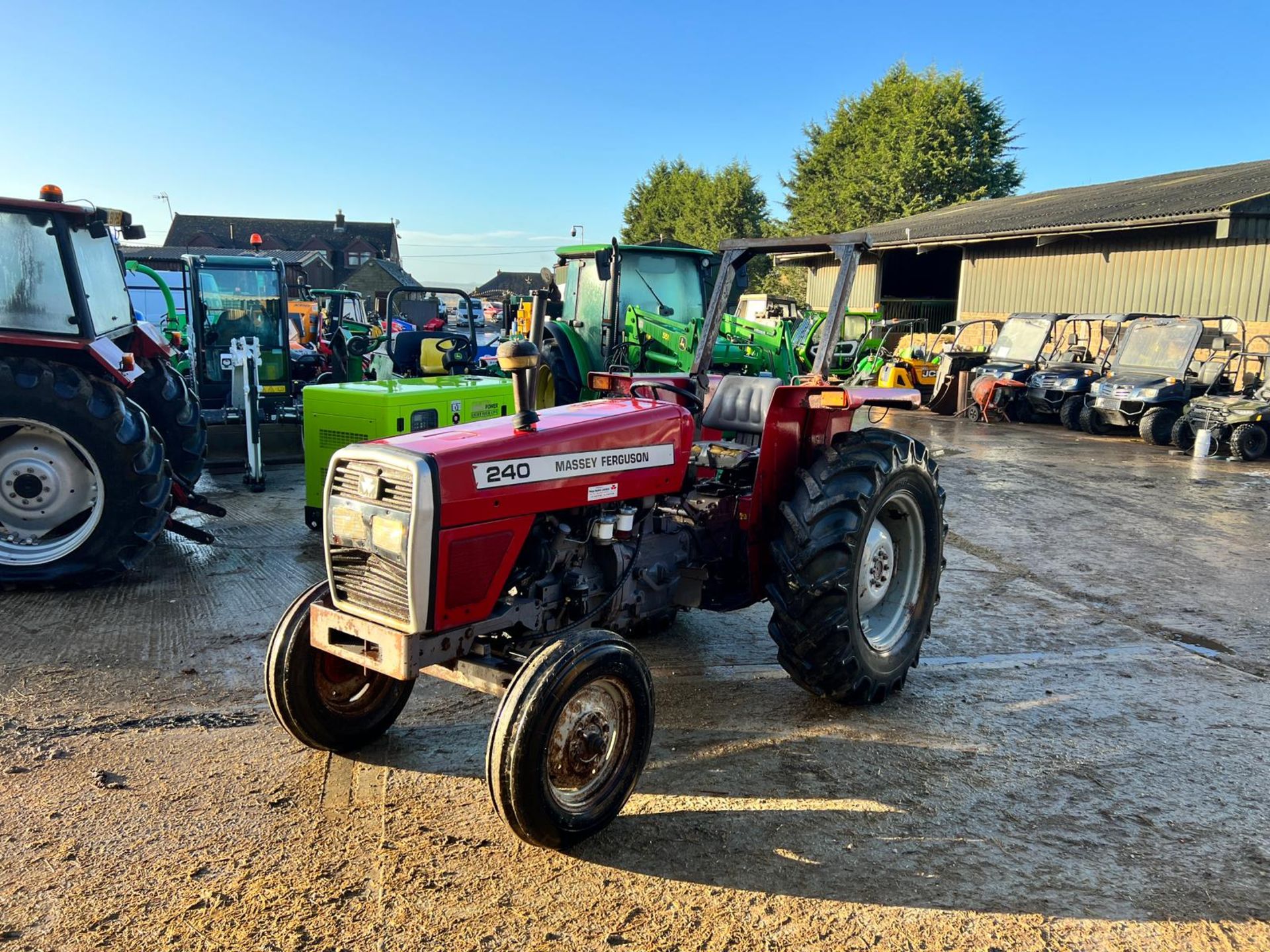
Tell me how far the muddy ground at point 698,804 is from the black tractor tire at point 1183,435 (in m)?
7.68

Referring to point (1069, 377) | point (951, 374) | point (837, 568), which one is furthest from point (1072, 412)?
point (837, 568)

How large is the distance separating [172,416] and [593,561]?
15.6 ft

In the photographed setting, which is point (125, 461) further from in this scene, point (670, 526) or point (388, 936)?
point (388, 936)

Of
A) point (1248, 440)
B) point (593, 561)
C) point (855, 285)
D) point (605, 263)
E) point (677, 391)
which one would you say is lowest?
point (1248, 440)

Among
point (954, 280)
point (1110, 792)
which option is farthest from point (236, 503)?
point (954, 280)

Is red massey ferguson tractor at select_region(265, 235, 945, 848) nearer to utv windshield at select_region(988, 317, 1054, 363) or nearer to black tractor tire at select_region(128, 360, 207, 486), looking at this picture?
black tractor tire at select_region(128, 360, 207, 486)

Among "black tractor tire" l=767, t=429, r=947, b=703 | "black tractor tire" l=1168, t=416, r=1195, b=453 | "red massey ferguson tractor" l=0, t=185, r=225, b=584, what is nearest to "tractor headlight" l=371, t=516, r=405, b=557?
"black tractor tire" l=767, t=429, r=947, b=703

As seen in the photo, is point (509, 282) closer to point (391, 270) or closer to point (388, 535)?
point (391, 270)

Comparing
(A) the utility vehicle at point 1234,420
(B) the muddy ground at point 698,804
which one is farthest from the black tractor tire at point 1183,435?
(B) the muddy ground at point 698,804

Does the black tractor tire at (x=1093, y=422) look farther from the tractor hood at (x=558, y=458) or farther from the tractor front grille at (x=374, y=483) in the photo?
the tractor front grille at (x=374, y=483)

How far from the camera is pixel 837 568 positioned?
361cm

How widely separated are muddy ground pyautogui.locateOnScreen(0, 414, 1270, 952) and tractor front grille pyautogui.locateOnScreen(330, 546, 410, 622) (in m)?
0.65

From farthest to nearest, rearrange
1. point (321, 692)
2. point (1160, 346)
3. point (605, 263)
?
point (1160, 346)
point (605, 263)
point (321, 692)

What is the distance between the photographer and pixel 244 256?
37.0ft
